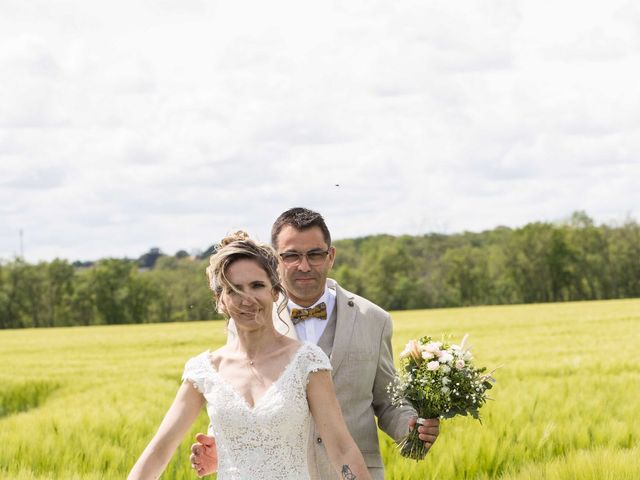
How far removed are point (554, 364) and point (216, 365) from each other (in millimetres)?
13572

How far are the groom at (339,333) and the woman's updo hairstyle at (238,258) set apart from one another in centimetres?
92

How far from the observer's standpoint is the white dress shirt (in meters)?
4.77

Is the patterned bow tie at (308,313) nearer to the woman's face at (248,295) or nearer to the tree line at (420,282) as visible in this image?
the woman's face at (248,295)

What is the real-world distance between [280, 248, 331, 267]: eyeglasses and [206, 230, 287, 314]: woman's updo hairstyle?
0.90 meters

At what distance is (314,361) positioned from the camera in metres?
3.60

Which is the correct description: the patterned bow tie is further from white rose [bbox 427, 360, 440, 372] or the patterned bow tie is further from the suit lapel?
white rose [bbox 427, 360, 440, 372]

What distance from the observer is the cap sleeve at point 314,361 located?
3.57 m

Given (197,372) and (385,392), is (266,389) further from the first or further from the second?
(385,392)

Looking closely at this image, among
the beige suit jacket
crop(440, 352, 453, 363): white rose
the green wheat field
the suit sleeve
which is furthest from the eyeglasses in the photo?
the green wheat field

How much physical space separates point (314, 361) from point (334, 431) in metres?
0.29

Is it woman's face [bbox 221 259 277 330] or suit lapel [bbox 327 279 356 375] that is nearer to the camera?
woman's face [bbox 221 259 277 330]

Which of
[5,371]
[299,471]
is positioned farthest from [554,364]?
[299,471]

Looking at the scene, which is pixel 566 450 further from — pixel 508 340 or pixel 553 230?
pixel 553 230

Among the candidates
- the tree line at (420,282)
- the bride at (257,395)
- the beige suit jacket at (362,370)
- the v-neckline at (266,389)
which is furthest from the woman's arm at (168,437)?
the tree line at (420,282)
